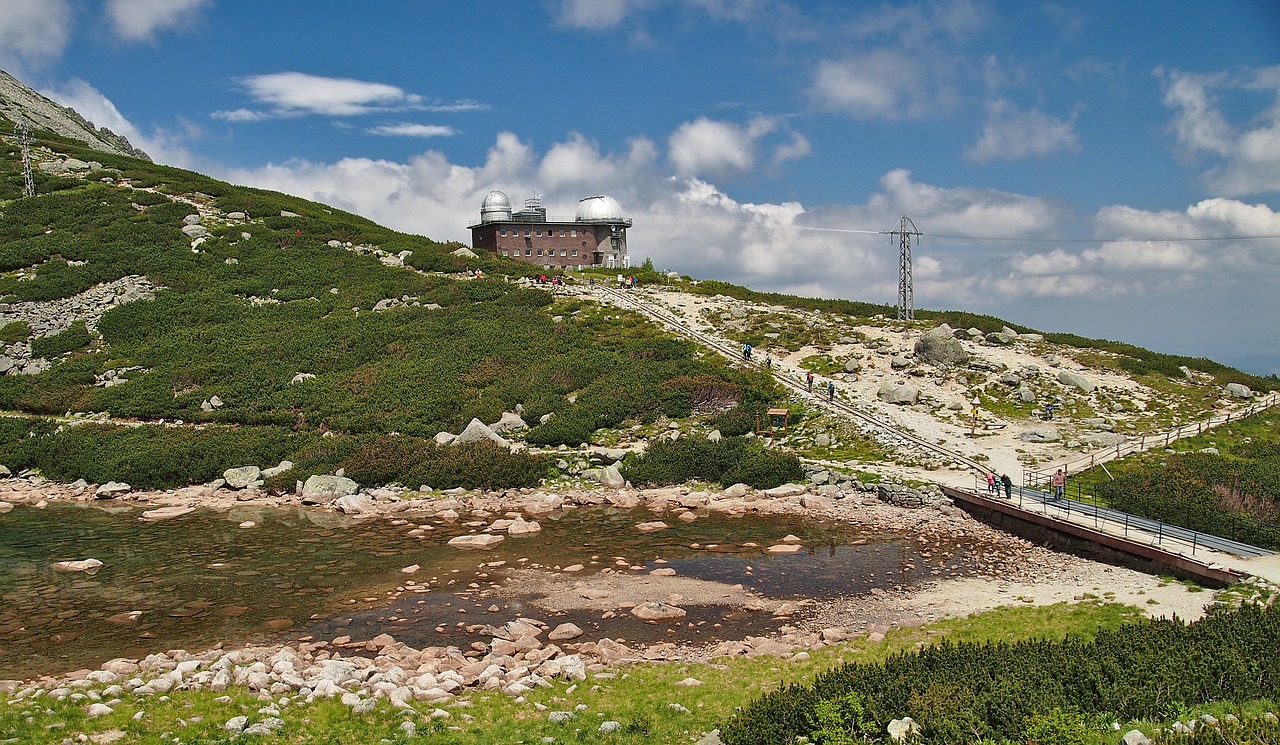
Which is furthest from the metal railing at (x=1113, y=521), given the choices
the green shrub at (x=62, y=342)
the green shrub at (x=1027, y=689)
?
the green shrub at (x=62, y=342)

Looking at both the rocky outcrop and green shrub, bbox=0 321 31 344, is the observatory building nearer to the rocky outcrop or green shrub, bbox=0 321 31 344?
green shrub, bbox=0 321 31 344

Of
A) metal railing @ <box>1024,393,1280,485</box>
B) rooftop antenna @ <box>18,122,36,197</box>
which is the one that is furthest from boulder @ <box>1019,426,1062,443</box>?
rooftop antenna @ <box>18,122,36,197</box>

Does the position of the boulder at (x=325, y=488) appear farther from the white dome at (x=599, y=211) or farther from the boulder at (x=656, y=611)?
the white dome at (x=599, y=211)

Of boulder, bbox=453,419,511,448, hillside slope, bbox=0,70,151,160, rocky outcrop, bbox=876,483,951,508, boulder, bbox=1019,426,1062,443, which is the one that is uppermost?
hillside slope, bbox=0,70,151,160

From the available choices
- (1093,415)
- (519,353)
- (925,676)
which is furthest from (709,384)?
(925,676)

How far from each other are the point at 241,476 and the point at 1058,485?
3296 centimetres

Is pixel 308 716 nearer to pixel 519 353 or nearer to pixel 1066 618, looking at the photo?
pixel 1066 618

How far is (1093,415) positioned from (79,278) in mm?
65741

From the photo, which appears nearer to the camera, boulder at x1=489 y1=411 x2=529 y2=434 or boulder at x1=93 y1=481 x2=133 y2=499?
boulder at x1=93 y1=481 x2=133 y2=499

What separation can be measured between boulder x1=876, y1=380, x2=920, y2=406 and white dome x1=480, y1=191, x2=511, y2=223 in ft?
194

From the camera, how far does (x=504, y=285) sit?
61.4 m

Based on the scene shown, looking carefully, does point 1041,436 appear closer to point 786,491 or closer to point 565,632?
point 786,491

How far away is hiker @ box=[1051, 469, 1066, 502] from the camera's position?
88.4ft

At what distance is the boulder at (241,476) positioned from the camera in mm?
33800
